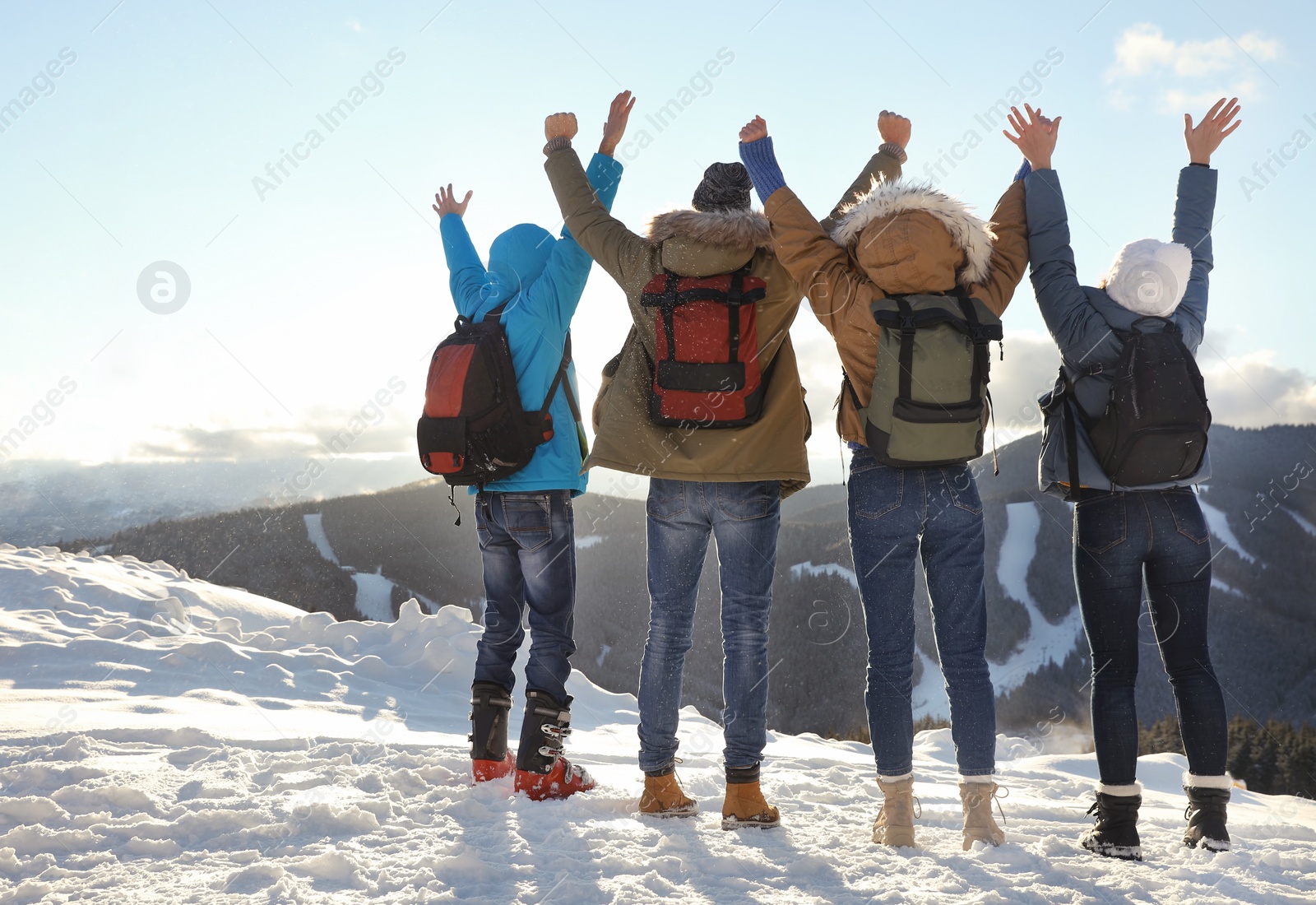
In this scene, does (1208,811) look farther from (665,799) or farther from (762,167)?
(762,167)

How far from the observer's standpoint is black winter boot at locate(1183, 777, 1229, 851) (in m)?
2.90

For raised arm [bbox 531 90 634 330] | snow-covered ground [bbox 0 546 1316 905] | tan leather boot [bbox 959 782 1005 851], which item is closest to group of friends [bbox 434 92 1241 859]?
tan leather boot [bbox 959 782 1005 851]

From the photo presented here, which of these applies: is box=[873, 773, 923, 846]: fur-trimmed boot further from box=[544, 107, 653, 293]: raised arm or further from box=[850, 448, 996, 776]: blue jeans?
box=[544, 107, 653, 293]: raised arm

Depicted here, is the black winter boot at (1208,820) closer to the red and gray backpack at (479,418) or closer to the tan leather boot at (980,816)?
the tan leather boot at (980,816)

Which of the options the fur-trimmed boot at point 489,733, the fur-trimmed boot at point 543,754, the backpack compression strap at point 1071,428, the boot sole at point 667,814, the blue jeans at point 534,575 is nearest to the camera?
the backpack compression strap at point 1071,428

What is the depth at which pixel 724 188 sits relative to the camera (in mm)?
3314

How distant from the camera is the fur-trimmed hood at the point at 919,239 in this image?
9.58 ft

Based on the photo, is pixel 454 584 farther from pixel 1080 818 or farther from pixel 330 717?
pixel 1080 818

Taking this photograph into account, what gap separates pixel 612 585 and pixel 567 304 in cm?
4825

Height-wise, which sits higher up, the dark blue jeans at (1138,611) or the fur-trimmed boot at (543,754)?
the dark blue jeans at (1138,611)

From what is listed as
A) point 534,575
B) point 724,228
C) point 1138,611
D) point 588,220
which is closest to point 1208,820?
point 1138,611

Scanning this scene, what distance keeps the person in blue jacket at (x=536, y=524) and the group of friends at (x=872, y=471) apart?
0.7 inches

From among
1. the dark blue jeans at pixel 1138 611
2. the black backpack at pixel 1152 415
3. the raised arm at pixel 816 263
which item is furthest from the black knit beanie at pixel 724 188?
the dark blue jeans at pixel 1138 611

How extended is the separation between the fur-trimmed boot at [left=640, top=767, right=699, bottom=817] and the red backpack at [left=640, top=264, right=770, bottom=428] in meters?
1.54
